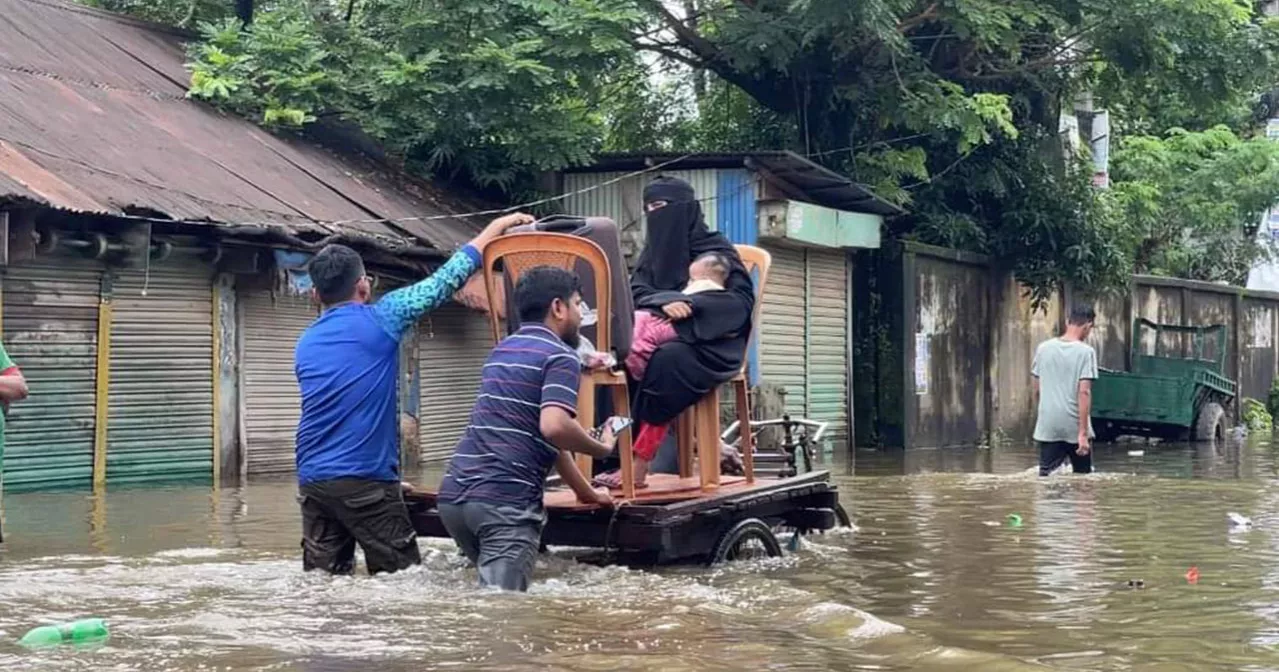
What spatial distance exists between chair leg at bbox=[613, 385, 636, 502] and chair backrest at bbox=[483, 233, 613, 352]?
0.29 metres

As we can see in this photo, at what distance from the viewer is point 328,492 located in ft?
23.8

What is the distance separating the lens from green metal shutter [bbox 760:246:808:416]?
20422 millimetres

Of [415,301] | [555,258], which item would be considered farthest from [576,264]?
[415,301]

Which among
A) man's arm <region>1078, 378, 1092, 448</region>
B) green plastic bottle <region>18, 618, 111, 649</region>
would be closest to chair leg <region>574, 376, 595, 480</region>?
green plastic bottle <region>18, 618, 111, 649</region>

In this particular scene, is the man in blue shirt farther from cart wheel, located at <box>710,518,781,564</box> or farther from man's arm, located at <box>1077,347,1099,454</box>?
man's arm, located at <box>1077,347,1099,454</box>

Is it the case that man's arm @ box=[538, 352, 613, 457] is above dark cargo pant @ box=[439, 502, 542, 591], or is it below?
above

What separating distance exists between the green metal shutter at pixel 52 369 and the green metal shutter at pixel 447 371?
4.35 metres

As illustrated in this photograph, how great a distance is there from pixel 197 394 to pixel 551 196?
604 cm

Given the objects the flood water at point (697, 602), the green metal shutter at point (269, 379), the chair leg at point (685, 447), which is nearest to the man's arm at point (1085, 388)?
the flood water at point (697, 602)

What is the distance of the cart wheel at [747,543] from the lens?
8.34 m

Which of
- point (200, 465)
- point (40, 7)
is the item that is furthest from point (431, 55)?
point (200, 465)

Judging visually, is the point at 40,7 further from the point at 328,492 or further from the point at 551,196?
the point at 328,492

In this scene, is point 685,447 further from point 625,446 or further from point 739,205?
point 739,205

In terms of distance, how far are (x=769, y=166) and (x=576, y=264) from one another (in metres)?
11.7
